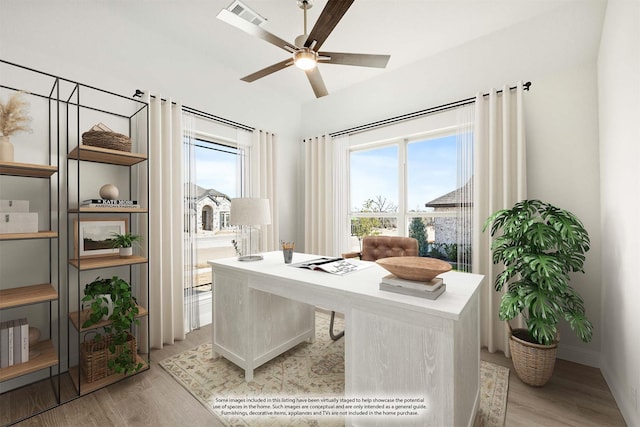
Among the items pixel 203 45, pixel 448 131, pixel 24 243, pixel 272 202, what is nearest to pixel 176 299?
pixel 24 243

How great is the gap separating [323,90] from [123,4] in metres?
1.76

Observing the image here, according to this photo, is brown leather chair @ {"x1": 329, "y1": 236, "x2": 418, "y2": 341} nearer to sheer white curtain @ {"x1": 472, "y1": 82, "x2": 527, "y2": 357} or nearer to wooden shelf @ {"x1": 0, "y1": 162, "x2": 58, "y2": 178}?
sheer white curtain @ {"x1": 472, "y1": 82, "x2": 527, "y2": 357}

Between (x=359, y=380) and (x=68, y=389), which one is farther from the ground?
(x=359, y=380)

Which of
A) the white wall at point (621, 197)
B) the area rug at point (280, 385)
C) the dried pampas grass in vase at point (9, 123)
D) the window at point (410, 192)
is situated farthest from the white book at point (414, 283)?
the dried pampas grass in vase at point (9, 123)

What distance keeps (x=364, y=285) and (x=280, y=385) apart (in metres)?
1.04

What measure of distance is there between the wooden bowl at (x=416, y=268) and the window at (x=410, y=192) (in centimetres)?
166

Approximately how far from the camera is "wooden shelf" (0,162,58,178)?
1593mm

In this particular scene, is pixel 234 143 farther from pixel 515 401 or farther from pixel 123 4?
pixel 515 401

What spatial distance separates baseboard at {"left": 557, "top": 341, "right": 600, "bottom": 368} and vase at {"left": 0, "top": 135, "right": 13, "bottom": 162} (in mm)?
4160

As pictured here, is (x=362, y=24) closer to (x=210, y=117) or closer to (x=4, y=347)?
(x=210, y=117)

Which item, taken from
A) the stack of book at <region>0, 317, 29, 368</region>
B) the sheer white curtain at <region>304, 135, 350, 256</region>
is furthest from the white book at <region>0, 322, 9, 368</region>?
the sheer white curtain at <region>304, 135, 350, 256</region>

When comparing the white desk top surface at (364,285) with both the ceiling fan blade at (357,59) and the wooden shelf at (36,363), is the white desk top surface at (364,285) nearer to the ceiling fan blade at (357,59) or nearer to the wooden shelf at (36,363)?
the wooden shelf at (36,363)

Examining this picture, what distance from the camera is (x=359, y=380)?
139 centimetres

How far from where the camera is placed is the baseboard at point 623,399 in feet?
4.99
